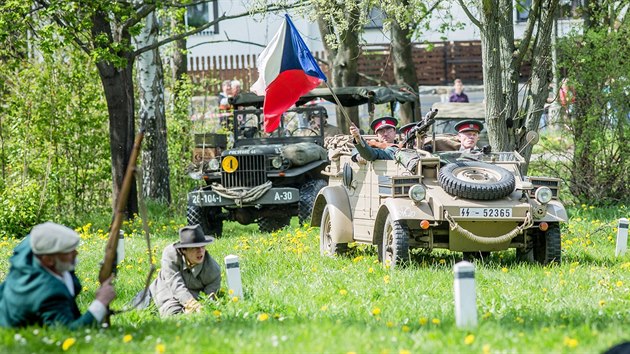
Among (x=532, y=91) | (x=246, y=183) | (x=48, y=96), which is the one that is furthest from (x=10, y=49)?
(x=532, y=91)

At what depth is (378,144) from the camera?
45.4 feet

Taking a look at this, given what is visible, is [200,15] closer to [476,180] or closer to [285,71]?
[285,71]

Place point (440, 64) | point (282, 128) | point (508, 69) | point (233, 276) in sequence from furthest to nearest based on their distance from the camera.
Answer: point (440, 64) < point (282, 128) < point (508, 69) < point (233, 276)

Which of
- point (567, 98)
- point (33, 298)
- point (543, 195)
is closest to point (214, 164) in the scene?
point (567, 98)

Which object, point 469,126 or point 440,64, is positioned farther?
point 440,64

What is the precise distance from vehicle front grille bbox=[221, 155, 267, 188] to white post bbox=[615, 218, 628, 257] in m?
6.44

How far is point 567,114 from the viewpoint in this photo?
19.4 metres

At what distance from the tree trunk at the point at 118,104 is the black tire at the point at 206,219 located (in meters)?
2.32

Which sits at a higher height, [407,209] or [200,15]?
[200,15]

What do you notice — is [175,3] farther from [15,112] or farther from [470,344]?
[470,344]

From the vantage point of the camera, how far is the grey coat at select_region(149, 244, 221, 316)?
33.2 ft

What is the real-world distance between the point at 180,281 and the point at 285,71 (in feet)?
15.9

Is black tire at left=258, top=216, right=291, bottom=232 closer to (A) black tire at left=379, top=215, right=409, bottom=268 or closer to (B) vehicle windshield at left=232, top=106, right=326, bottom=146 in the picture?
(B) vehicle windshield at left=232, top=106, right=326, bottom=146

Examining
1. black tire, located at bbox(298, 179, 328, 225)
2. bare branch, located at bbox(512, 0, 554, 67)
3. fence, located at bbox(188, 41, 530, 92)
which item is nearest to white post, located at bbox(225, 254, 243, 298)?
black tire, located at bbox(298, 179, 328, 225)
